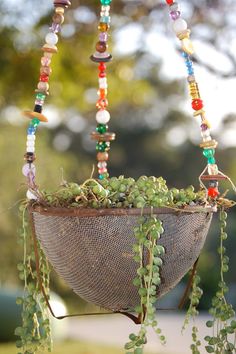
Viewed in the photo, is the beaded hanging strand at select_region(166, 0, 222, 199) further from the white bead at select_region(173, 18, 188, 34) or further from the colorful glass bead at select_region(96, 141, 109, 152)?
the colorful glass bead at select_region(96, 141, 109, 152)

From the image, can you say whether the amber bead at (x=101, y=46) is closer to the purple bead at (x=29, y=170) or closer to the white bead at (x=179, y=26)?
the white bead at (x=179, y=26)

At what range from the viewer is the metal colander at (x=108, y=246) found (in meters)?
1.39

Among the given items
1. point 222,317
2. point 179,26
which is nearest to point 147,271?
point 222,317

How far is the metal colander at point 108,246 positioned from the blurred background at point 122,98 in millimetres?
134

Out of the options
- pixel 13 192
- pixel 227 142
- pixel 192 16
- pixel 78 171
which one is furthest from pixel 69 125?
pixel 192 16

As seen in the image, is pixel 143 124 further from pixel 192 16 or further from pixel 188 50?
pixel 188 50

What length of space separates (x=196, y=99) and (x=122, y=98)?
3.79 m

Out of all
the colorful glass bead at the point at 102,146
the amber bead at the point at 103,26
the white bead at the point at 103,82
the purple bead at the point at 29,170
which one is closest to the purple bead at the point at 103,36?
the amber bead at the point at 103,26

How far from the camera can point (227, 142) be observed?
44.2ft

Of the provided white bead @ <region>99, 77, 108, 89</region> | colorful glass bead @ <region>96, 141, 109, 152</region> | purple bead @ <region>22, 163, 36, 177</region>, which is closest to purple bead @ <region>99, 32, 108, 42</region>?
white bead @ <region>99, 77, 108, 89</region>

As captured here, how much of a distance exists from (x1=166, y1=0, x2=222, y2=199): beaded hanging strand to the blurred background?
0.26 metres

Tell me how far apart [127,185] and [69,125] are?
12.8 meters

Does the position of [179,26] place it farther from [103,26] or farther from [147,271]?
[147,271]

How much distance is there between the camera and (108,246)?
55.4 inches
